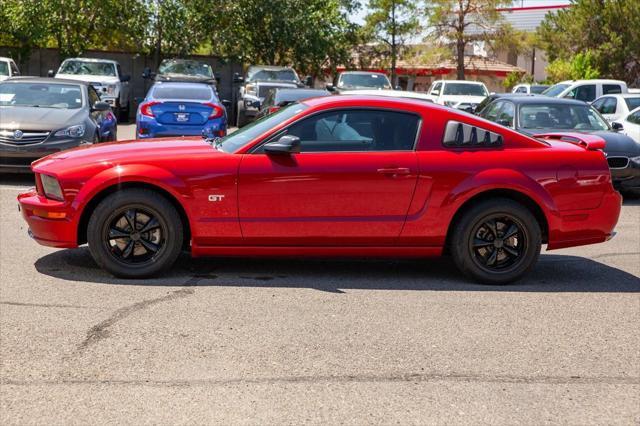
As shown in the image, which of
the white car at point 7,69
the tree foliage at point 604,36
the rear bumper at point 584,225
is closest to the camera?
the rear bumper at point 584,225

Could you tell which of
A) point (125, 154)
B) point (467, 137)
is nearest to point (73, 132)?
point (125, 154)

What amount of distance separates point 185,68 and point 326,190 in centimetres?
2203

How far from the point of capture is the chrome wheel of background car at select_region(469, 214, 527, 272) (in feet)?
24.8

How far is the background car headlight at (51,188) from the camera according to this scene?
737cm

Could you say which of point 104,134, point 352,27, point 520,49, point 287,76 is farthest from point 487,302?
point 520,49

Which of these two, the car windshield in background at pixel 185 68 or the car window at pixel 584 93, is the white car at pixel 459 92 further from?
the car windshield in background at pixel 185 68

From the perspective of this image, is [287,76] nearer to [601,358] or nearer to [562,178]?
[562,178]

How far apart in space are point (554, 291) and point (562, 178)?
92 cm

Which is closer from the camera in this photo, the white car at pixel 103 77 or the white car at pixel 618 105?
Result: the white car at pixel 618 105

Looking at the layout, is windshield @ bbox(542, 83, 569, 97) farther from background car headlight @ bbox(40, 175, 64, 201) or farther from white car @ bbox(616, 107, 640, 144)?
background car headlight @ bbox(40, 175, 64, 201)

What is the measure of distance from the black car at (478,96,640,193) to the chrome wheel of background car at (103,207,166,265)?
23.8 ft

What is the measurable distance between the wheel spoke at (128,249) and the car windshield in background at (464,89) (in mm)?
23827

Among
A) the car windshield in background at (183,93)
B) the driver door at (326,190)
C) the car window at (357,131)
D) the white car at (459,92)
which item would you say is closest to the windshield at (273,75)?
the white car at (459,92)

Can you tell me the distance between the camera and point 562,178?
7598 mm
